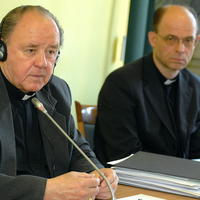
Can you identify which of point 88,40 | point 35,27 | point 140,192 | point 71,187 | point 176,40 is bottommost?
point 140,192

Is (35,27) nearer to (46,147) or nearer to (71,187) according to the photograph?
(46,147)

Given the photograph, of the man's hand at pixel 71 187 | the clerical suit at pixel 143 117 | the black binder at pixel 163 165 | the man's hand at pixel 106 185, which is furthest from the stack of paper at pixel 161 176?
Answer: the clerical suit at pixel 143 117

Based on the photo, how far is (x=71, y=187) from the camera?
1.63 meters

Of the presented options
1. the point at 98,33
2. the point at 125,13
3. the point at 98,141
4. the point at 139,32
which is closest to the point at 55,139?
the point at 98,141

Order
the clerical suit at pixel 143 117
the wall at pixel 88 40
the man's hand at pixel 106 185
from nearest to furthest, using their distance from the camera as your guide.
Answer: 1. the man's hand at pixel 106 185
2. the clerical suit at pixel 143 117
3. the wall at pixel 88 40

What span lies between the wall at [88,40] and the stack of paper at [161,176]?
1187 millimetres

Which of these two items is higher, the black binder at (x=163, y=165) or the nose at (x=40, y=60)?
the nose at (x=40, y=60)

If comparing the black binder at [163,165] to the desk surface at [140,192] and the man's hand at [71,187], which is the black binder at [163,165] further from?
the man's hand at [71,187]

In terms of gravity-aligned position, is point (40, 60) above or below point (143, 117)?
above

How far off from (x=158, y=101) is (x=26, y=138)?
116 centimetres

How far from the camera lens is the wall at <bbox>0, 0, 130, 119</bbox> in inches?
126

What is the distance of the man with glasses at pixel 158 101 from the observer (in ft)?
9.19

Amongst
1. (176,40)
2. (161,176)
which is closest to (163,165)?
(161,176)

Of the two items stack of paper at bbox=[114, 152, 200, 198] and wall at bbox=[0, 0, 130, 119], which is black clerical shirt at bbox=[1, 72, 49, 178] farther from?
wall at bbox=[0, 0, 130, 119]
